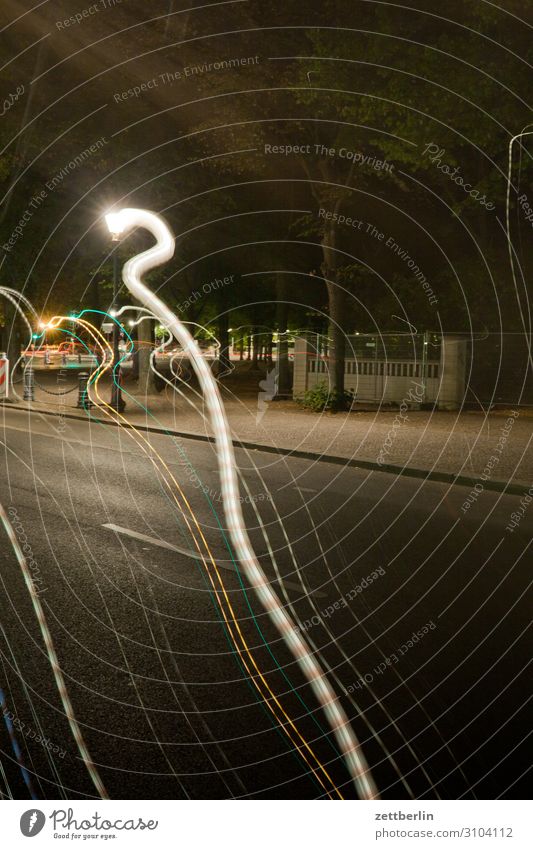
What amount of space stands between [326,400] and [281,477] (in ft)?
38.5

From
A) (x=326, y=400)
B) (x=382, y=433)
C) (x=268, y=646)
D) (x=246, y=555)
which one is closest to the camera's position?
(x=268, y=646)

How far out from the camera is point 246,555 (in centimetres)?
Result: 777

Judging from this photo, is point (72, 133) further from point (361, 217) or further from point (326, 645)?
point (326, 645)

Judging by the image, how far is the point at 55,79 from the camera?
22750 millimetres

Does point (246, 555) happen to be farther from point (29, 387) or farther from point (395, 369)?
point (395, 369)

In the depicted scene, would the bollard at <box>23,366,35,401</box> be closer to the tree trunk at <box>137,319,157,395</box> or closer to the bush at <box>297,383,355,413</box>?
the tree trunk at <box>137,319,157,395</box>

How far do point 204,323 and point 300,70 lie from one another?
41.4m

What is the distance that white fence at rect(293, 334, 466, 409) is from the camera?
2606cm

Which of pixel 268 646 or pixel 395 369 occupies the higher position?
pixel 395 369

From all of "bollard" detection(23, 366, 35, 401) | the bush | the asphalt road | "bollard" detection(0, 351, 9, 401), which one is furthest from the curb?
"bollard" detection(0, 351, 9, 401)

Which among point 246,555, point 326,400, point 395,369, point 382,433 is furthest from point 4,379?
point 246,555

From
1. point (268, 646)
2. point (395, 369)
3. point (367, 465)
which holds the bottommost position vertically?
point (268, 646)

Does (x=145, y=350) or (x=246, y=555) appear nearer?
(x=246, y=555)

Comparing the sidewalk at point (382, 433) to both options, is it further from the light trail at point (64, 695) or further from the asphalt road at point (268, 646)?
the light trail at point (64, 695)
